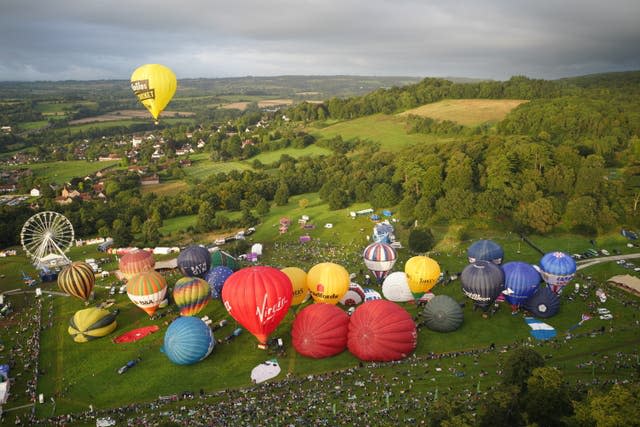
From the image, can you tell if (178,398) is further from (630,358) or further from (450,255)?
(450,255)

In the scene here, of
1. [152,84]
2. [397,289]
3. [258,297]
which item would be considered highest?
[152,84]

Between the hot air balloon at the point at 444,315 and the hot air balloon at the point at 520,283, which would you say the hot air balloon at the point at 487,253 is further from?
the hot air balloon at the point at 444,315

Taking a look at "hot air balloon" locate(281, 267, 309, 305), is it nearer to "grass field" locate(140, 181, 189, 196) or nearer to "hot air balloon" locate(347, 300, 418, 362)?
"hot air balloon" locate(347, 300, 418, 362)

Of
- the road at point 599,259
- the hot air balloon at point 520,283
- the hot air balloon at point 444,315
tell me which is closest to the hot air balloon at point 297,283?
the hot air balloon at point 444,315

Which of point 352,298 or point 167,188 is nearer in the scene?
point 352,298

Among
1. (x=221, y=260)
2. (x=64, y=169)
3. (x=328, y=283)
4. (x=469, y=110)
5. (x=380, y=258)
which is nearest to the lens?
(x=328, y=283)

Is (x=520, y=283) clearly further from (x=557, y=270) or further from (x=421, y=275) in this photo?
(x=421, y=275)

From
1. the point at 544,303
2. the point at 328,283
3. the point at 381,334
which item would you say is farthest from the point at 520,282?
the point at 328,283
